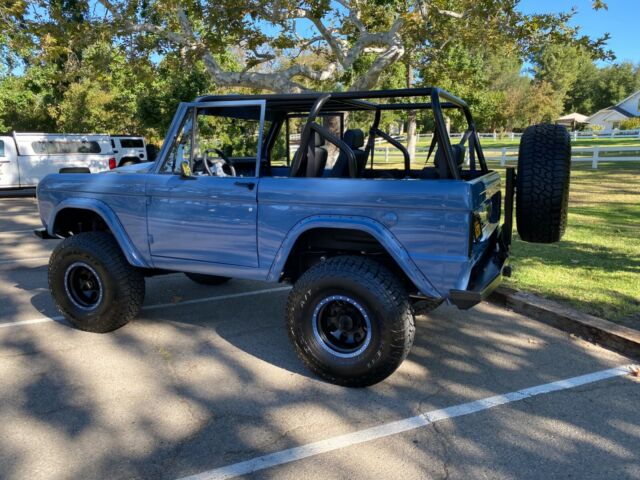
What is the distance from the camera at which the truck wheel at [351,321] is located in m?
3.38

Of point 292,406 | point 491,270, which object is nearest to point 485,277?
point 491,270

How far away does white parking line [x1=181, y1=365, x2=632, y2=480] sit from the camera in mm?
2711

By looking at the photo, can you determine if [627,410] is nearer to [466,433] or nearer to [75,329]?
[466,433]

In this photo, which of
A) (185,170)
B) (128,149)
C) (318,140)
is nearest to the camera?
(185,170)

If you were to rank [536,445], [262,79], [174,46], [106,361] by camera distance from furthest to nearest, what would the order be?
1. [174,46]
2. [262,79]
3. [106,361]
4. [536,445]

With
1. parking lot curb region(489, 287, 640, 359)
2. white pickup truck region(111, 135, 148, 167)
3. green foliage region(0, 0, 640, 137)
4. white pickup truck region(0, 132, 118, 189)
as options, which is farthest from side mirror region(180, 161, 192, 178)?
white pickup truck region(111, 135, 148, 167)

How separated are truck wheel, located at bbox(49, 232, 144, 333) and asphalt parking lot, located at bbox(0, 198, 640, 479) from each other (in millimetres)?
191

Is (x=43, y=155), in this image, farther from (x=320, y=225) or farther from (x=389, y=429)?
(x=389, y=429)

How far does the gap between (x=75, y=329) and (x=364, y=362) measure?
113 inches

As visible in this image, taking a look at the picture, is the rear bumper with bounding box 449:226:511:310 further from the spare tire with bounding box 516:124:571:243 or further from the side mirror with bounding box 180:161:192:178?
the side mirror with bounding box 180:161:192:178

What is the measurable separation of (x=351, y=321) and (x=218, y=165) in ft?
6.38

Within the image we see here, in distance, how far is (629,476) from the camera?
2.60 m

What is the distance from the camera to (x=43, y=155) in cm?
1669

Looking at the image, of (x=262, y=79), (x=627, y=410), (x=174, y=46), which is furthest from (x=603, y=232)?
(x=174, y=46)
